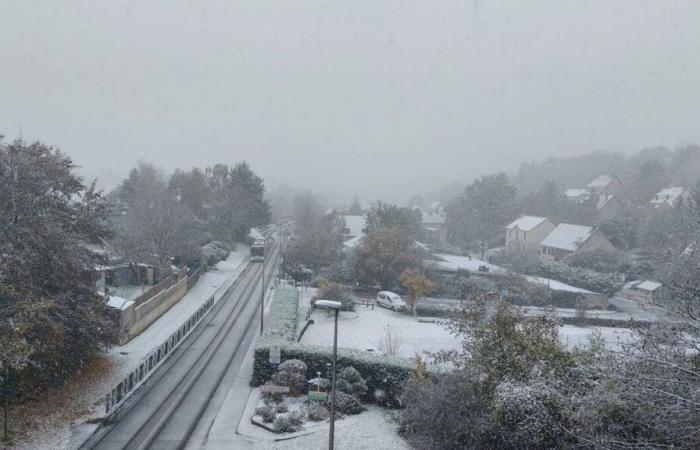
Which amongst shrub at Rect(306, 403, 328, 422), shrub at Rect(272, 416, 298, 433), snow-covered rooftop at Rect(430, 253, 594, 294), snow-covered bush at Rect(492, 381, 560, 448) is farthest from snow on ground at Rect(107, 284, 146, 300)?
snow-covered bush at Rect(492, 381, 560, 448)

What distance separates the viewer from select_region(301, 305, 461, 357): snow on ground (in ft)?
94.5

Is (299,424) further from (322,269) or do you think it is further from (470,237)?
(470,237)

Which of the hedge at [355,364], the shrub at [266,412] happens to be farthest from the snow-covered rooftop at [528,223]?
the shrub at [266,412]

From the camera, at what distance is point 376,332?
104 ft

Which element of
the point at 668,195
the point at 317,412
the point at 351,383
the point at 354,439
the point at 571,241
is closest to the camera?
the point at 354,439

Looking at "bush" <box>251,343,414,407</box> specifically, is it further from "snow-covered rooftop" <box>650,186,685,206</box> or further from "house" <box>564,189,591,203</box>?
"house" <box>564,189,591,203</box>

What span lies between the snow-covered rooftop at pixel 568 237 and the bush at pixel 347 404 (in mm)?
45165

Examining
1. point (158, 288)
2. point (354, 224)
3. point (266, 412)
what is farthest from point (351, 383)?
point (354, 224)

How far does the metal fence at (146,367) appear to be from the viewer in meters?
Answer: 18.9

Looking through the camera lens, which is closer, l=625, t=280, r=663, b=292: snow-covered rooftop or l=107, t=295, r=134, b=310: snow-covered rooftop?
l=107, t=295, r=134, b=310: snow-covered rooftop

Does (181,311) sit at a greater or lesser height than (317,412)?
greater

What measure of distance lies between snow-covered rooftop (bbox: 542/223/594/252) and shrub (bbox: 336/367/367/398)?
44.2 metres

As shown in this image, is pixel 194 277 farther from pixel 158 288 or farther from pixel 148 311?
pixel 148 311

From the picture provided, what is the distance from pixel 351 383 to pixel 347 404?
1.24m
